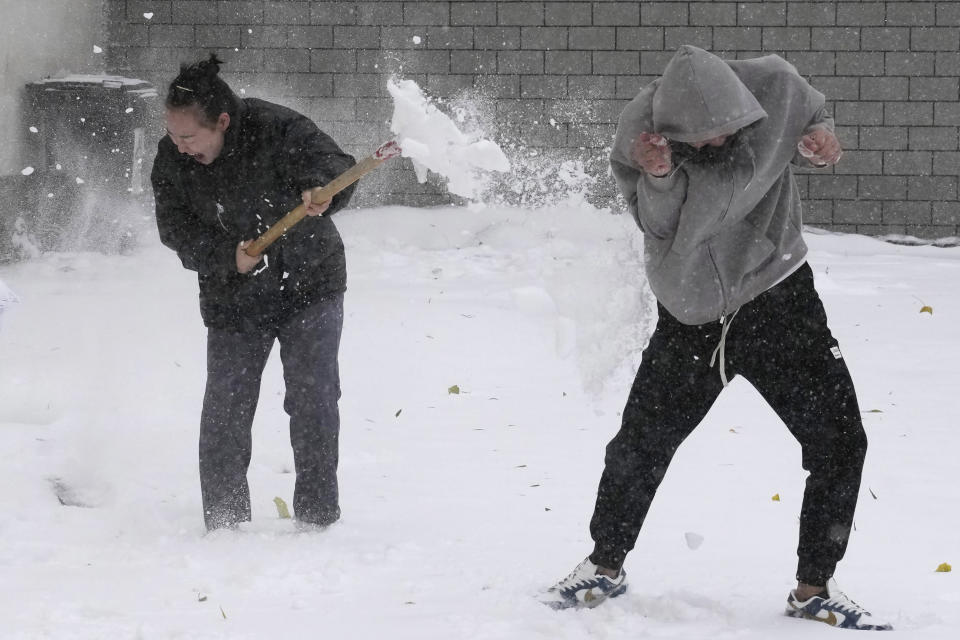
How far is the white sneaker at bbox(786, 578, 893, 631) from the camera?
2.52 meters

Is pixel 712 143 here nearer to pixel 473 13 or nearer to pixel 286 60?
pixel 473 13

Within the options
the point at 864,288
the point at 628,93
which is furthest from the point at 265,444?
the point at 628,93

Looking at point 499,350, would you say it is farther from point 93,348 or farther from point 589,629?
point 589,629

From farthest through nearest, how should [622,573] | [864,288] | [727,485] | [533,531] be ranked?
[864,288] → [727,485] → [533,531] → [622,573]

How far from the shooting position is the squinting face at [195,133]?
3.10m

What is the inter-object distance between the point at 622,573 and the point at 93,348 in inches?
154

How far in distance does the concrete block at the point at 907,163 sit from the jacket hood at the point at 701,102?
7.93m

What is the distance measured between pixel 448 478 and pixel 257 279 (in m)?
1.13

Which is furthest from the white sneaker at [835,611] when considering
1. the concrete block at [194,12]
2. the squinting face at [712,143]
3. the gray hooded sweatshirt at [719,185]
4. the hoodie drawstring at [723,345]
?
the concrete block at [194,12]

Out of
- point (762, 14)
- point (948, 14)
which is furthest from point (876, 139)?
point (762, 14)

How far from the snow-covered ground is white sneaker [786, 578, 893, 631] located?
0.13 feet

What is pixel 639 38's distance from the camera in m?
9.75

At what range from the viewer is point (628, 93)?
9.83m

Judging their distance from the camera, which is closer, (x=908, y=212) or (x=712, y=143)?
(x=712, y=143)
